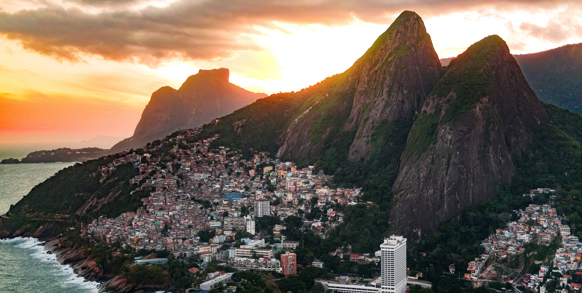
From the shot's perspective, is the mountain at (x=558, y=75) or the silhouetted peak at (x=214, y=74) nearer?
the mountain at (x=558, y=75)

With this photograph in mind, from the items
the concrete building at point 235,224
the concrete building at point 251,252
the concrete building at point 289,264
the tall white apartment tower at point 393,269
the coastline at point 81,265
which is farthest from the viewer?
the concrete building at point 235,224

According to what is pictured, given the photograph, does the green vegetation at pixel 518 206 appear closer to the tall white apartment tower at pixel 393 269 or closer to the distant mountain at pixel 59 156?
the tall white apartment tower at pixel 393 269

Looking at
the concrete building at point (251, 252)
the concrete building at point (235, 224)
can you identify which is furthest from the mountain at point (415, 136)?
the concrete building at point (235, 224)

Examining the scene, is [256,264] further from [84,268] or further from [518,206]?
[518,206]

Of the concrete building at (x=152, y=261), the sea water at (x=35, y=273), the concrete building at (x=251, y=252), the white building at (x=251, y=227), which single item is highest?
the white building at (x=251, y=227)

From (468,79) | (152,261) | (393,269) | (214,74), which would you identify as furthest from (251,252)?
(214,74)
